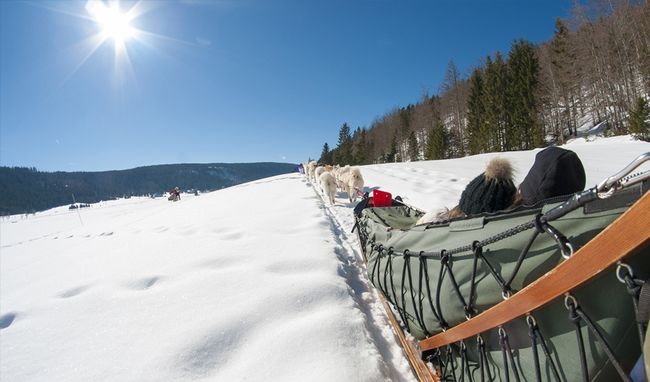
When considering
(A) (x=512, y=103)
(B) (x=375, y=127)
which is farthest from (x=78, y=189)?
(A) (x=512, y=103)

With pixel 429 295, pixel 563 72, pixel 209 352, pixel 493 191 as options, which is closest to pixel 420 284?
pixel 429 295

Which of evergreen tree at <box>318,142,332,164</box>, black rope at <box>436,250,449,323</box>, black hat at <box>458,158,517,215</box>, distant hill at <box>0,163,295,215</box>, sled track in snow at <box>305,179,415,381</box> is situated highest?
distant hill at <box>0,163,295,215</box>

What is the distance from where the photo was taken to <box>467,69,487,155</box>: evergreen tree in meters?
32.6

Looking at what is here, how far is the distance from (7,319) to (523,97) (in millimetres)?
34218

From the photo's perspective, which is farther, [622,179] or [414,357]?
[414,357]

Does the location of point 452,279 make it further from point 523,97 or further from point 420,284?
point 523,97

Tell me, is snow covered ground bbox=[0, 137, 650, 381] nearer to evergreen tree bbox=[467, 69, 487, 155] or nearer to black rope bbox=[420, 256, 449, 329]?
black rope bbox=[420, 256, 449, 329]

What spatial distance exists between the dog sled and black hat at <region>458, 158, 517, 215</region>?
1.52 feet

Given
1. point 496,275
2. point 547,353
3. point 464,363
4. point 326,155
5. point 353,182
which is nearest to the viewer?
point 547,353

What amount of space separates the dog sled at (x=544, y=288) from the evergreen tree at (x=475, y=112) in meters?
34.4

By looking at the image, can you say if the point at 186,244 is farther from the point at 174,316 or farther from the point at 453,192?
the point at 453,192

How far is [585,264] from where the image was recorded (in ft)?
2.99

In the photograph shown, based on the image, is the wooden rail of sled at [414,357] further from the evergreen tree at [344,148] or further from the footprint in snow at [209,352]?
the evergreen tree at [344,148]

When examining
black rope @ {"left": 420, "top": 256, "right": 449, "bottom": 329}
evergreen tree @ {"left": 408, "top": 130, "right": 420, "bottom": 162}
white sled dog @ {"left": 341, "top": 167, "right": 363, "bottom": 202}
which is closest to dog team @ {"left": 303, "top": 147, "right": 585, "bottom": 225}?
black rope @ {"left": 420, "top": 256, "right": 449, "bottom": 329}
